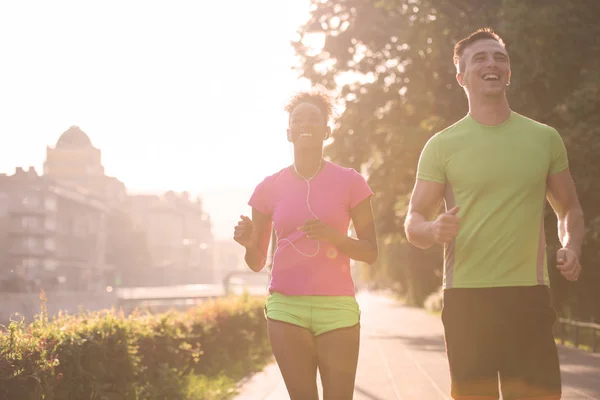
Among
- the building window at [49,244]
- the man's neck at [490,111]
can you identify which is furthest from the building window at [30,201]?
the man's neck at [490,111]

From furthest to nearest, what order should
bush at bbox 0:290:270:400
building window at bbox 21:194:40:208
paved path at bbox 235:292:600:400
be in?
building window at bbox 21:194:40:208
paved path at bbox 235:292:600:400
bush at bbox 0:290:270:400

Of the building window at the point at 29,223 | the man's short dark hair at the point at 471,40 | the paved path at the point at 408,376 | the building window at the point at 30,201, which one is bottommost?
the paved path at the point at 408,376

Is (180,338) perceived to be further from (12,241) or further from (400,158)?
(12,241)

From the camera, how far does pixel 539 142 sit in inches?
159

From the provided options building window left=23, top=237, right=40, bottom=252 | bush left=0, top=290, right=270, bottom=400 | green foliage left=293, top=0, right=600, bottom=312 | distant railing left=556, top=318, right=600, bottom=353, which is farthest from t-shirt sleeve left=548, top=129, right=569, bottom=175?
building window left=23, top=237, right=40, bottom=252

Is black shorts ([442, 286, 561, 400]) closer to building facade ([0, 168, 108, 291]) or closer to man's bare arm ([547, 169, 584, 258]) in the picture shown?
man's bare arm ([547, 169, 584, 258])

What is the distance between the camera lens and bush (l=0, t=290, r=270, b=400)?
284 inches

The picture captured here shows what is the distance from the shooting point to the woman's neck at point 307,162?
4824 mm

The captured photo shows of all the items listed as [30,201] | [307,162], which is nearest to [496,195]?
[307,162]

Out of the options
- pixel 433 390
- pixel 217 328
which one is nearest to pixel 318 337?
pixel 433 390

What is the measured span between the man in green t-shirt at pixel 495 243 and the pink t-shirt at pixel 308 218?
2.28ft

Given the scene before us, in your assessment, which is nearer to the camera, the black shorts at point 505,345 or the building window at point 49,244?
the black shorts at point 505,345

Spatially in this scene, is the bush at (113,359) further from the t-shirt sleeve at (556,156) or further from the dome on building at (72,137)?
the dome on building at (72,137)

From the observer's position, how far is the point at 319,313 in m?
4.50
